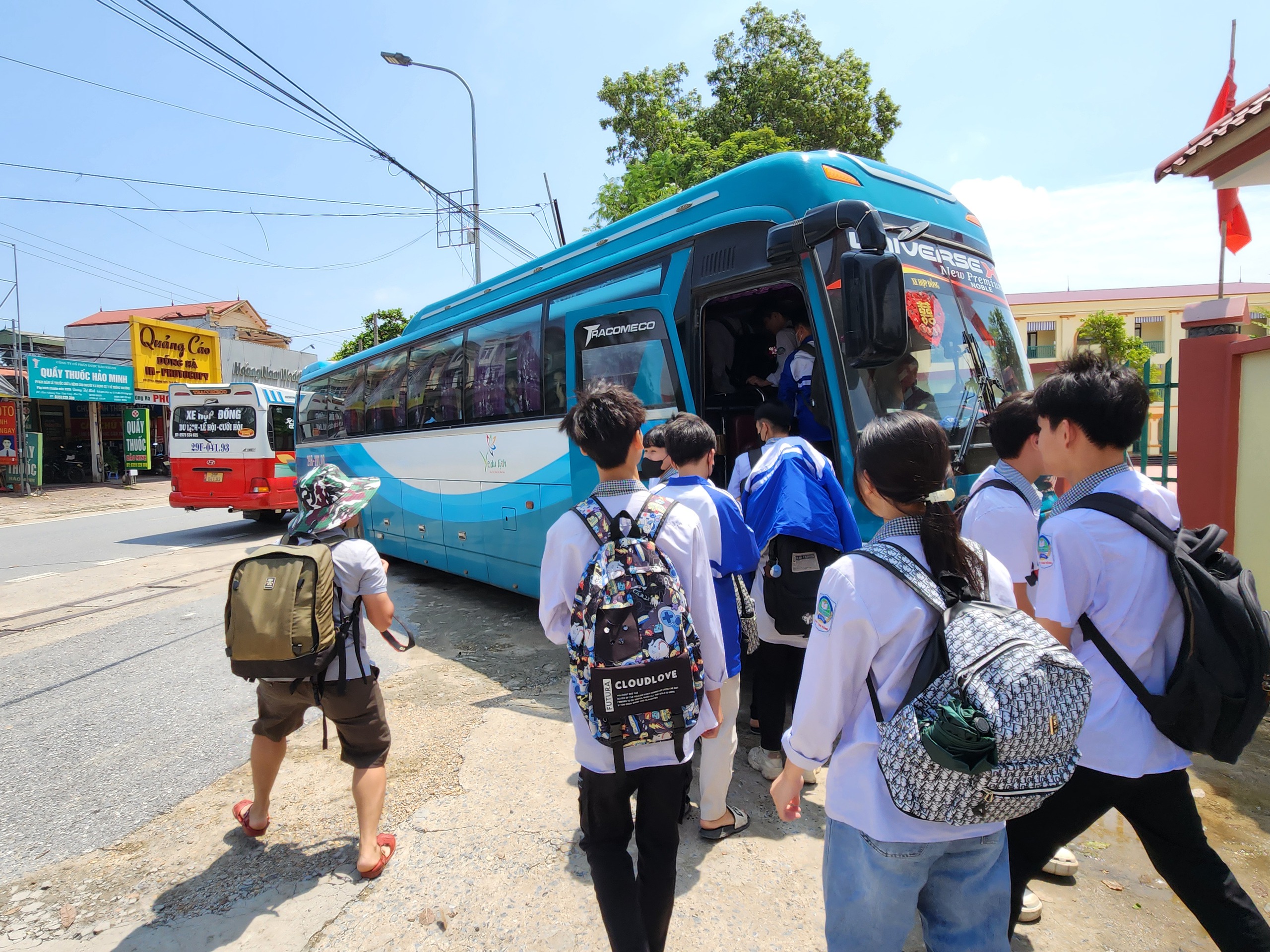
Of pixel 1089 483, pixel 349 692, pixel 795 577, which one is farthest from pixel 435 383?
pixel 1089 483

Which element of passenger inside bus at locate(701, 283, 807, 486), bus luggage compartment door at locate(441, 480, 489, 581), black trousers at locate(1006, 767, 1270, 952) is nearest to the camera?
black trousers at locate(1006, 767, 1270, 952)

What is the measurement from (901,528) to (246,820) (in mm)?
3216

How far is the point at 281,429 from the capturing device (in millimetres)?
13227

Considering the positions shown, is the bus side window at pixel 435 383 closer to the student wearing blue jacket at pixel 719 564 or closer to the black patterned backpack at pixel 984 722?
the student wearing blue jacket at pixel 719 564

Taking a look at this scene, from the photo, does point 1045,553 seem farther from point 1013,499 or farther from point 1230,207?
point 1230,207

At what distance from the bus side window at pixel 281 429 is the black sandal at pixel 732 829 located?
39.8 feet

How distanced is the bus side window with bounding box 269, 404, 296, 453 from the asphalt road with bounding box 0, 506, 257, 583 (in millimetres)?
1735

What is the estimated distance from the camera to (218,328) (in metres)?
33.1

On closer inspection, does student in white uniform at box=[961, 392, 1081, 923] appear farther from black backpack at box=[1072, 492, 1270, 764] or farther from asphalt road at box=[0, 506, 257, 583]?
asphalt road at box=[0, 506, 257, 583]

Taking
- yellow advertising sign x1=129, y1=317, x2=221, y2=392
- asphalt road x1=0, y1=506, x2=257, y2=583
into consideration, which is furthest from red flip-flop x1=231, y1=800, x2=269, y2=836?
yellow advertising sign x1=129, y1=317, x2=221, y2=392

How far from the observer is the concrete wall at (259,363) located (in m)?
29.0

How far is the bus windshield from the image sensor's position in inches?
149

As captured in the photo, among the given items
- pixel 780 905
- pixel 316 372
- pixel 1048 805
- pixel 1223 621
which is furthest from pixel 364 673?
pixel 316 372

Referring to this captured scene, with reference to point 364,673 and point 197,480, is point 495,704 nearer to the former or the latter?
point 364,673
